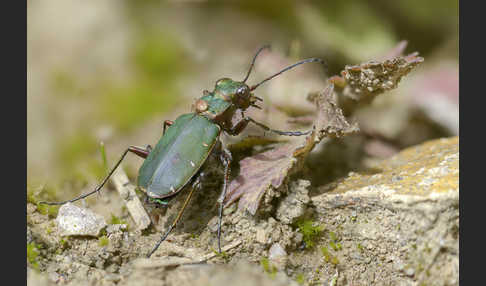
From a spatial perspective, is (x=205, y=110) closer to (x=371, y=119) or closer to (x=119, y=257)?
(x=119, y=257)

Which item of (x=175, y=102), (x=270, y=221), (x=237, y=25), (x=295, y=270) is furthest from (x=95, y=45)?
(x=295, y=270)

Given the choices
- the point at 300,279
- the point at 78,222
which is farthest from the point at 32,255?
the point at 300,279

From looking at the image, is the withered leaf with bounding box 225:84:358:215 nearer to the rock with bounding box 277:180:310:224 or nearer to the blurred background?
the rock with bounding box 277:180:310:224

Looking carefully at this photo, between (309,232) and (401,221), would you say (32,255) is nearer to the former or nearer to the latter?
(309,232)

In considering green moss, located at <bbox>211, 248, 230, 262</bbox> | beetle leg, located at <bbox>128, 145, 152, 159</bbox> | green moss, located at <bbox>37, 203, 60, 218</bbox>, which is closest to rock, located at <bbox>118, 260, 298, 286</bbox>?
green moss, located at <bbox>211, 248, 230, 262</bbox>

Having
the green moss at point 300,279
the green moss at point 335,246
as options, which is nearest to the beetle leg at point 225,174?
the green moss at point 300,279

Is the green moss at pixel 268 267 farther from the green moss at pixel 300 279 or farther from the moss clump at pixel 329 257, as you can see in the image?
the moss clump at pixel 329 257

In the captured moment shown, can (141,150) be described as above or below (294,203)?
above
